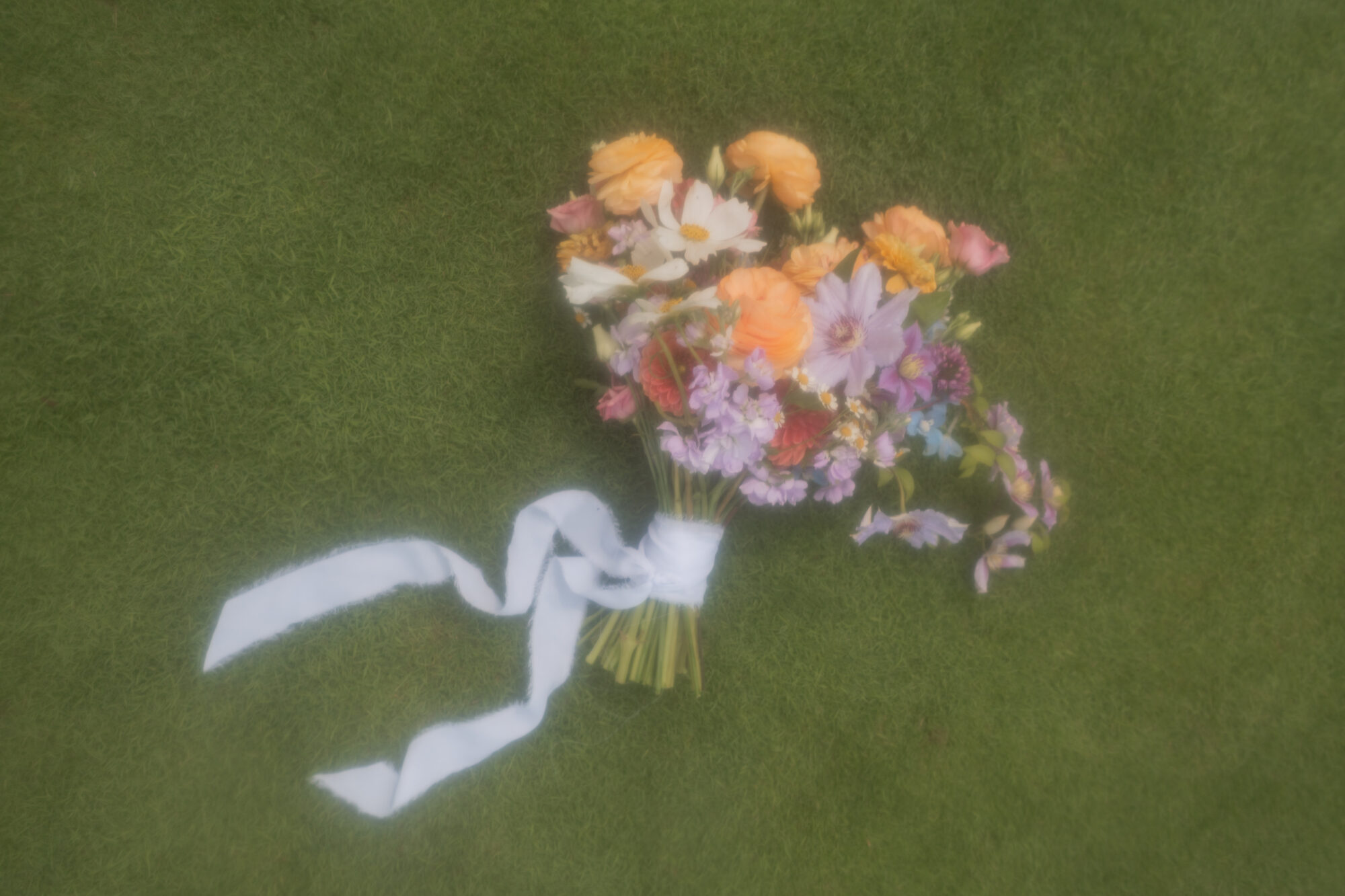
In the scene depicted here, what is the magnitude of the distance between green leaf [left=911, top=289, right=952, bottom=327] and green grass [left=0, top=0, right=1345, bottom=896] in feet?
1.46

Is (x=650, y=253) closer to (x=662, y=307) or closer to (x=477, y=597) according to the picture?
(x=662, y=307)

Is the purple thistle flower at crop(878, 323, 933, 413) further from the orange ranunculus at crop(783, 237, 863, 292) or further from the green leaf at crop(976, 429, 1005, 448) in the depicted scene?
the green leaf at crop(976, 429, 1005, 448)

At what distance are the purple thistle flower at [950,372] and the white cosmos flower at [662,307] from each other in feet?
1.00

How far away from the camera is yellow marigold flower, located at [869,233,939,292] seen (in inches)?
36.4

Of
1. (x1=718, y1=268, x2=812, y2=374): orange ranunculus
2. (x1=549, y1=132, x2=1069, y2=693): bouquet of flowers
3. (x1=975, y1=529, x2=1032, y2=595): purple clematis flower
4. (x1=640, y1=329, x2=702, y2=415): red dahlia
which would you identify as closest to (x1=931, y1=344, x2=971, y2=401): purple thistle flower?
(x1=549, y1=132, x2=1069, y2=693): bouquet of flowers

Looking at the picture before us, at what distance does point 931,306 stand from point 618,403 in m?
0.42

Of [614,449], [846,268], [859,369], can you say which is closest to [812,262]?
Result: [846,268]

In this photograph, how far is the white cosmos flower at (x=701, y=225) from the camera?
2.80 ft

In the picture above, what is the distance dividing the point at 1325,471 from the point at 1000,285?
0.75 metres

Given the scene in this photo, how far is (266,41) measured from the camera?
1157mm

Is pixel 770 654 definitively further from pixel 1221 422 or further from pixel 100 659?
pixel 100 659

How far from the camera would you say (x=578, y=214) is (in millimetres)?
999

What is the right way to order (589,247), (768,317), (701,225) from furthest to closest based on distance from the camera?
(589,247), (701,225), (768,317)

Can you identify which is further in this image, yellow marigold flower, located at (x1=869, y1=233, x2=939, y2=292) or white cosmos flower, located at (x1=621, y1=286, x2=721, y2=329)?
yellow marigold flower, located at (x1=869, y1=233, x2=939, y2=292)
